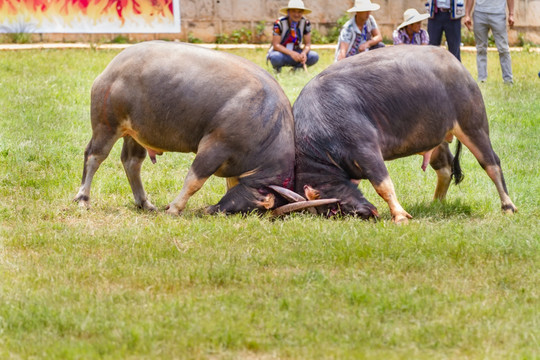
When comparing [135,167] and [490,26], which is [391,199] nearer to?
[135,167]

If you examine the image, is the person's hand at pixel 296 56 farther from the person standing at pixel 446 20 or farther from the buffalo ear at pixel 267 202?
the buffalo ear at pixel 267 202

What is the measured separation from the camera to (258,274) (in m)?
5.62

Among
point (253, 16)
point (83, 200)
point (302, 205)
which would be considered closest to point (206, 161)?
point (302, 205)

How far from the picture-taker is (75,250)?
6.25 meters

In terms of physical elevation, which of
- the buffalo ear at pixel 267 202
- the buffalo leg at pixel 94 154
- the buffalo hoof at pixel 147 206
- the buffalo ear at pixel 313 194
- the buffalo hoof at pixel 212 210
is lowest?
the buffalo hoof at pixel 147 206

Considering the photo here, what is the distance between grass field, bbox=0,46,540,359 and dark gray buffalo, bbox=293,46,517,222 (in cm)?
37

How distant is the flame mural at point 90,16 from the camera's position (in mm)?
19375

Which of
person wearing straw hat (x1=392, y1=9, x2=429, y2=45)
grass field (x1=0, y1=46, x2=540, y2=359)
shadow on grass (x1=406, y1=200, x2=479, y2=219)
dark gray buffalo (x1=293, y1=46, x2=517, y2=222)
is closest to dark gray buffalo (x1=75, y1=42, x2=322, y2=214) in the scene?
dark gray buffalo (x1=293, y1=46, x2=517, y2=222)

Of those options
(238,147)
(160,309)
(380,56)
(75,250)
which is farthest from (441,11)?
(160,309)

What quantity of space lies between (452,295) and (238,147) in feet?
8.66

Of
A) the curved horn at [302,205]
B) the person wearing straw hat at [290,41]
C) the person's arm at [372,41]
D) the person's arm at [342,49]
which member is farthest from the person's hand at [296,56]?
the curved horn at [302,205]

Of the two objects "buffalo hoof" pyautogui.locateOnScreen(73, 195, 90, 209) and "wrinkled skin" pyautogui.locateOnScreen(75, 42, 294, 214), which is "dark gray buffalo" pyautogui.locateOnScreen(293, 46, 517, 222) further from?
"buffalo hoof" pyautogui.locateOnScreen(73, 195, 90, 209)

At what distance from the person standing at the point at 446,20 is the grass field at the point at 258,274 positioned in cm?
465

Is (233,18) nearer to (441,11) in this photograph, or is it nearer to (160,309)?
(441,11)
